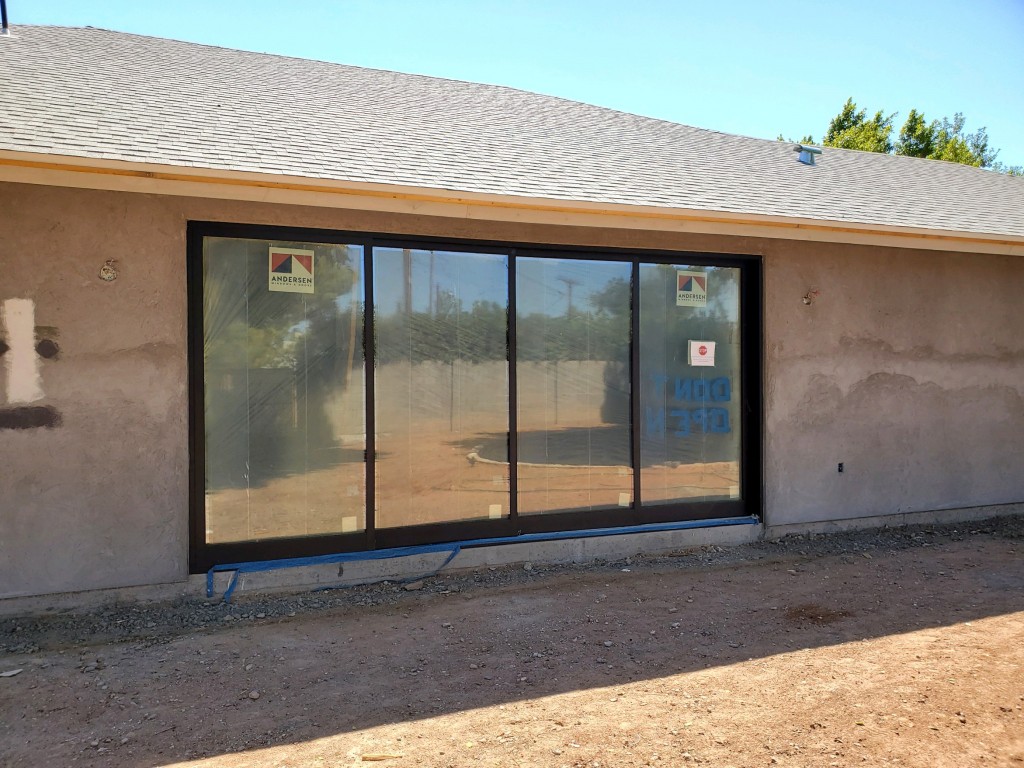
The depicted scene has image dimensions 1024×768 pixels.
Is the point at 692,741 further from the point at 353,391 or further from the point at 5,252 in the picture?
the point at 5,252

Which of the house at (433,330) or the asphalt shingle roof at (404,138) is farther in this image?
the asphalt shingle roof at (404,138)

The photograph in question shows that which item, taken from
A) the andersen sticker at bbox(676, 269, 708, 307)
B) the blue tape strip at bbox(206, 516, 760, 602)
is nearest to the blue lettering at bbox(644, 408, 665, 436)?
the blue tape strip at bbox(206, 516, 760, 602)

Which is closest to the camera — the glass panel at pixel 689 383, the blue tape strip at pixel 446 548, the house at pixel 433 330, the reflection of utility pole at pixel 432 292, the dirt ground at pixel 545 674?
the dirt ground at pixel 545 674

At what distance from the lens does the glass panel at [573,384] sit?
644cm

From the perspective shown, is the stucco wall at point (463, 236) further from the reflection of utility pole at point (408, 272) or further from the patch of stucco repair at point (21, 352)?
the reflection of utility pole at point (408, 272)

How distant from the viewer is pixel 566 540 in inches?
251

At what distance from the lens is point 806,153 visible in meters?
10.1

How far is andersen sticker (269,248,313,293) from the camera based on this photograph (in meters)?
5.58

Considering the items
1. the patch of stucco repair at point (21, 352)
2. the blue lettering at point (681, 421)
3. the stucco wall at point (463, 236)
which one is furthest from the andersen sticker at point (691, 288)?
the patch of stucco repair at point (21, 352)

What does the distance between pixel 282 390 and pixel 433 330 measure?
1316mm

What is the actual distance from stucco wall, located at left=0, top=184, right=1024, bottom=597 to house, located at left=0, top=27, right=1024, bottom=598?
23 millimetres

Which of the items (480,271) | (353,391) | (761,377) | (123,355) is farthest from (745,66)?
(123,355)

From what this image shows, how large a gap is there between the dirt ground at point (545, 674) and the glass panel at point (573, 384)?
0.82 meters

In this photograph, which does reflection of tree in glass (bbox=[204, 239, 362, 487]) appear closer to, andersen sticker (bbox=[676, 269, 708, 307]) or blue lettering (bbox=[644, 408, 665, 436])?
blue lettering (bbox=[644, 408, 665, 436])
